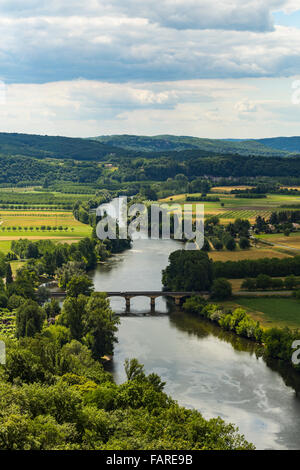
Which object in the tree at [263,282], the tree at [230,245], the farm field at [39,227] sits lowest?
the tree at [263,282]

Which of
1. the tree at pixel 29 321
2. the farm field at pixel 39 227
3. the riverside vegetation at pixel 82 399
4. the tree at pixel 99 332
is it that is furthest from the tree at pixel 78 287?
the farm field at pixel 39 227

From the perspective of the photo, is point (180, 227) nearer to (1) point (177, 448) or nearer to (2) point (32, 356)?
(2) point (32, 356)

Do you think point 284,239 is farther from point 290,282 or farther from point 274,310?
point 274,310

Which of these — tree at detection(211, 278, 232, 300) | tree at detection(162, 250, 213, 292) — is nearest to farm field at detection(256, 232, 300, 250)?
tree at detection(162, 250, 213, 292)

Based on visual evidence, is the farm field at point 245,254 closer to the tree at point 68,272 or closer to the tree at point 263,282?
the tree at point 263,282

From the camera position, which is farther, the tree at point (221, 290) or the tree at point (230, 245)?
the tree at point (230, 245)
